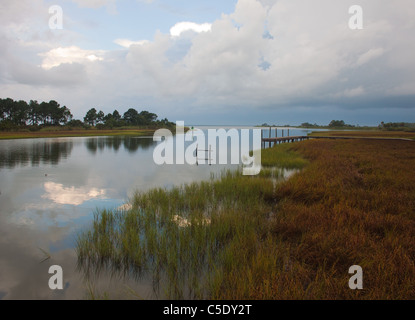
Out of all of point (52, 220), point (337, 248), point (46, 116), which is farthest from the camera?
point (46, 116)

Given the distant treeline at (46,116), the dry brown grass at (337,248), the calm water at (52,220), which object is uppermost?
the distant treeline at (46,116)

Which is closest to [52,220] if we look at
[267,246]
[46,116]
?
[267,246]

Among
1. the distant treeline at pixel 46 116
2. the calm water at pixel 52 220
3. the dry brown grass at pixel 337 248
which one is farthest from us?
the distant treeline at pixel 46 116

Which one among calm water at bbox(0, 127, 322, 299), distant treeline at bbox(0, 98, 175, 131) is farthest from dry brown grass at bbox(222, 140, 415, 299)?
distant treeline at bbox(0, 98, 175, 131)

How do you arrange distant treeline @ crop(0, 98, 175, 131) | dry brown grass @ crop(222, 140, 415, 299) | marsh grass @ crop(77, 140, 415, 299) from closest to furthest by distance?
dry brown grass @ crop(222, 140, 415, 299)
marsh grass @ crop(77, 140, 415, 299)
distant treeline @ crop(0, 98, 175, 131)

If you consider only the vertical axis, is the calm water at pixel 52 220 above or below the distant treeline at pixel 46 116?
below

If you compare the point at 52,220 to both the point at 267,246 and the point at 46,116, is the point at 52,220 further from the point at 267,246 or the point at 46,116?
the point at 46,116

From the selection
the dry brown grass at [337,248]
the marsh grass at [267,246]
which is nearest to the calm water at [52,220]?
the marsh grass at [267,246]

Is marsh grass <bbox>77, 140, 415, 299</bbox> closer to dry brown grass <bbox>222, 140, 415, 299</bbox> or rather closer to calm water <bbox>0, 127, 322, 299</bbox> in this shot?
dry brown grass <bbox>222, 140, 415, 299</bbox>

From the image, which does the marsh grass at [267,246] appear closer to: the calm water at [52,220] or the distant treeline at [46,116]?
the calm water at [52,220]

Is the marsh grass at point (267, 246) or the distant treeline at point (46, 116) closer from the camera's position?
the marsh grass at point (267, 246)
